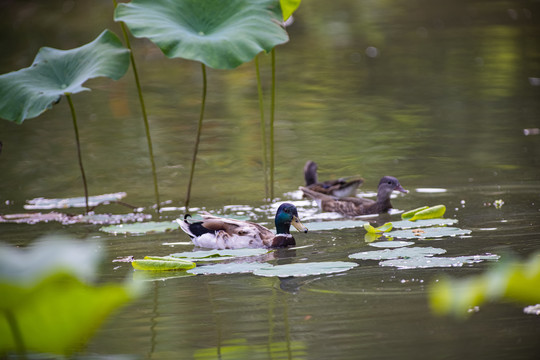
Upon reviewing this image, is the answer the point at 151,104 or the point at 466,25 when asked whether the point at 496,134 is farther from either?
the point at 466,25

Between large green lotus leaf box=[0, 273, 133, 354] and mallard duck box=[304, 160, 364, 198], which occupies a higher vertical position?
large green lotus leaf box=[0, 273, 133, 354]

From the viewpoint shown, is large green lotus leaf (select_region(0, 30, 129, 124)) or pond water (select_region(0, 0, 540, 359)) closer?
pond water (select_region(0, 0, 540, 359))

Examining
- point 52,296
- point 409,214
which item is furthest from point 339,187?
point 52,296

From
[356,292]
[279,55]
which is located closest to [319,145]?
[356,292]

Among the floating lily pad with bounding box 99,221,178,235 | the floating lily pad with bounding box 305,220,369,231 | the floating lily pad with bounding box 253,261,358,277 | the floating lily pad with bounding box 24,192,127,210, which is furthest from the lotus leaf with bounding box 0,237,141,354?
the floating lily pad with bounding box 24,192,127,210

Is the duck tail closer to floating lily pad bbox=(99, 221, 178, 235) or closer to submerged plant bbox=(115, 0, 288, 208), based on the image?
floating lily pad bbox=(99, 221, 178, 235)

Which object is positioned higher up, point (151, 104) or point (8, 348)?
point (8, 348)

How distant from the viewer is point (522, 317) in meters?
4.55

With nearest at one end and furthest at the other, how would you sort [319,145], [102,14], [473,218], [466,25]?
[473,218]
[319,145]
[466,25]
[102,14]

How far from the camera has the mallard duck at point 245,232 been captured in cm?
679

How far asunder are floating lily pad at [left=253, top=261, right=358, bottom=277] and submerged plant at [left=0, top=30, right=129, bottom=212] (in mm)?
2768

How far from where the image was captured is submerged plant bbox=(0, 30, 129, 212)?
7.62 meters

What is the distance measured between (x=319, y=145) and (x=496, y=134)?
2.22 metres

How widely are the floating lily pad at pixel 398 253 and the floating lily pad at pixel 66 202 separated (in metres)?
3.75
